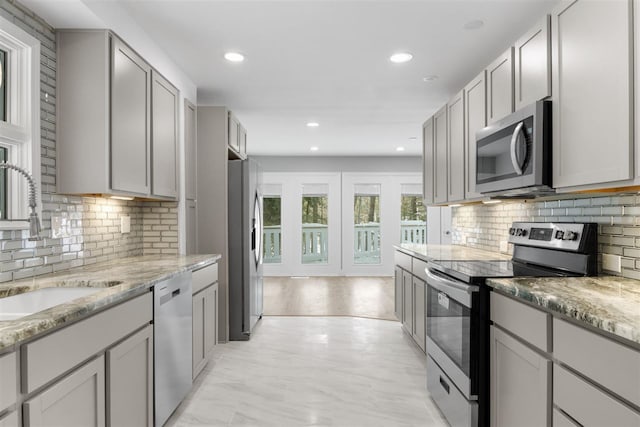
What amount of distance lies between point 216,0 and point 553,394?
8.16 ft

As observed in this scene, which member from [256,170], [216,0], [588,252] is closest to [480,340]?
[588,252]

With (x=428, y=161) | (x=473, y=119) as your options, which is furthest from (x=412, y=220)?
(x=473, y=119)

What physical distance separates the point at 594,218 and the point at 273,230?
649 cm

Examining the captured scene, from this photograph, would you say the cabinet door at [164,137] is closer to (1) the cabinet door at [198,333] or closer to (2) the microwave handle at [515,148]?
(1) the cabinet door at [198,333]

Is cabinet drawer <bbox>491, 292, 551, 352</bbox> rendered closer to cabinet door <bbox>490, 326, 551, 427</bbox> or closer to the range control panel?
cabinet door <bbox>490, 326, 551, 427</bbox>

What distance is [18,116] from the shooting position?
2.04m

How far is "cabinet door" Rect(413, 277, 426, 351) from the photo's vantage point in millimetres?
3312

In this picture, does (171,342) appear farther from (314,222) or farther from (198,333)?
(314,222)

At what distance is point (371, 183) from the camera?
8.22m

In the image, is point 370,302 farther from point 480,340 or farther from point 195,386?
point 480,340

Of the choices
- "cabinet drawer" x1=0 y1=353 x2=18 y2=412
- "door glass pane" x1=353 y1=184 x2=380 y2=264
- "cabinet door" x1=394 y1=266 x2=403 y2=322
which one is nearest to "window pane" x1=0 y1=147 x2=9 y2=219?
"cabinet drawer" x1=0 y1=353 x2=18 y2=412

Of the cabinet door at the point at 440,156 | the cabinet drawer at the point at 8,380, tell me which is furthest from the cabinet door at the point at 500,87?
the cabinet drawer at the point at 8,380

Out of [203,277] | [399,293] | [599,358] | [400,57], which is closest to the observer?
[599,358]

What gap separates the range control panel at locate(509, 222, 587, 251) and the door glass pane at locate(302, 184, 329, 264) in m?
5.50
